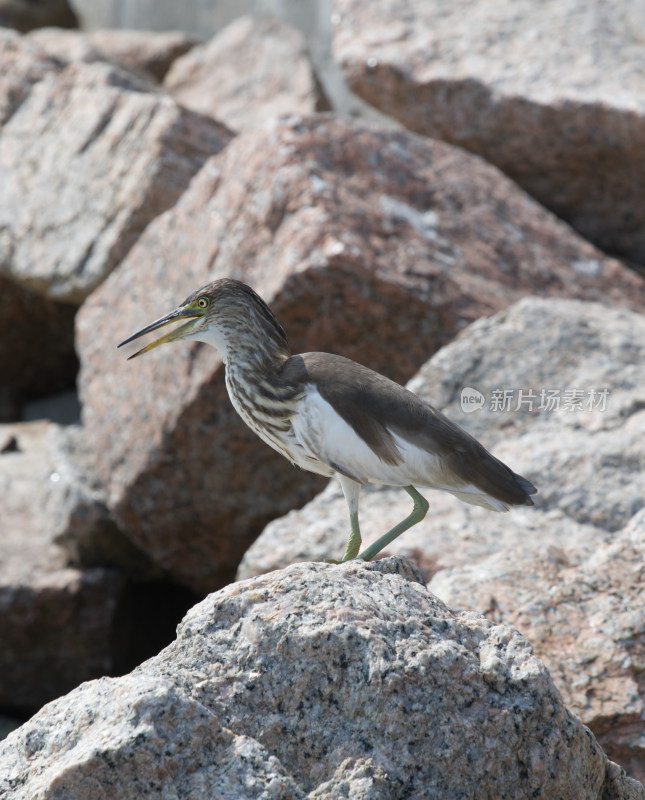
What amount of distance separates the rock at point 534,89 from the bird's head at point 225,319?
3.98 metres

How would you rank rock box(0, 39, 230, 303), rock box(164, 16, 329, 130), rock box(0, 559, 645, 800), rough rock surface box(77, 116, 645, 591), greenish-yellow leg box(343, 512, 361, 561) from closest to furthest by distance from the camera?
rock box(0, 559, 645, 800) → greenish-yellow leg box(343, 512, 361, 561) → rough rock surface box(77, 116, 645, 591) → rock box(0, 39, 230, 303) → rock box(164, 16, 329, 130)

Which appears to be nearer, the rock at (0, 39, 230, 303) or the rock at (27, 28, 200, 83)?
the rock at (0, 39, 230, 303)

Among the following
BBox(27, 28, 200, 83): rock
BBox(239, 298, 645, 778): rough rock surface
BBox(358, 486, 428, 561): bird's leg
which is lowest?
BBox(27, 28, 200, 83): rock

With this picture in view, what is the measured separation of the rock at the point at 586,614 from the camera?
3221 mm

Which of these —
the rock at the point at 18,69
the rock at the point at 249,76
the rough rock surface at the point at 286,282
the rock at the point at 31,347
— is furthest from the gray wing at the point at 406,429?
the rock at the point at 249,76

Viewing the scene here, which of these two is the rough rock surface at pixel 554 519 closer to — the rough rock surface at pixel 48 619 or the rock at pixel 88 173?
the rough rock surface at pixel 48 619

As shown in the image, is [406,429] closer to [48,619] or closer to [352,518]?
[352,518]

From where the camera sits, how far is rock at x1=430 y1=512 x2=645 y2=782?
10.6 ft

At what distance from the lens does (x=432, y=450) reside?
131 inches

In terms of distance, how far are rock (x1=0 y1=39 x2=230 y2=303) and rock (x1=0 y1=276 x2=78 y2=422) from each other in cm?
73

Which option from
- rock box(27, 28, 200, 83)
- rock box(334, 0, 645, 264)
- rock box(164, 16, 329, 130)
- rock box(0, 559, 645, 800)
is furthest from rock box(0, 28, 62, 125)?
rock box(0, 559, 645, 800)

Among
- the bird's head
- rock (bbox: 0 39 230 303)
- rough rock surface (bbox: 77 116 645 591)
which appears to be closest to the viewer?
the bird's head

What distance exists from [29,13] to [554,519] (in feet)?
41.6

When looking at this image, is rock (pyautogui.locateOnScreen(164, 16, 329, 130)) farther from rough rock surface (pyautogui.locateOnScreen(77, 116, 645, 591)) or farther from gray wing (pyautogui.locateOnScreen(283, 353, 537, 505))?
gray wing (pyautogui.locateOnScreen(283, 353, 537, 505))
